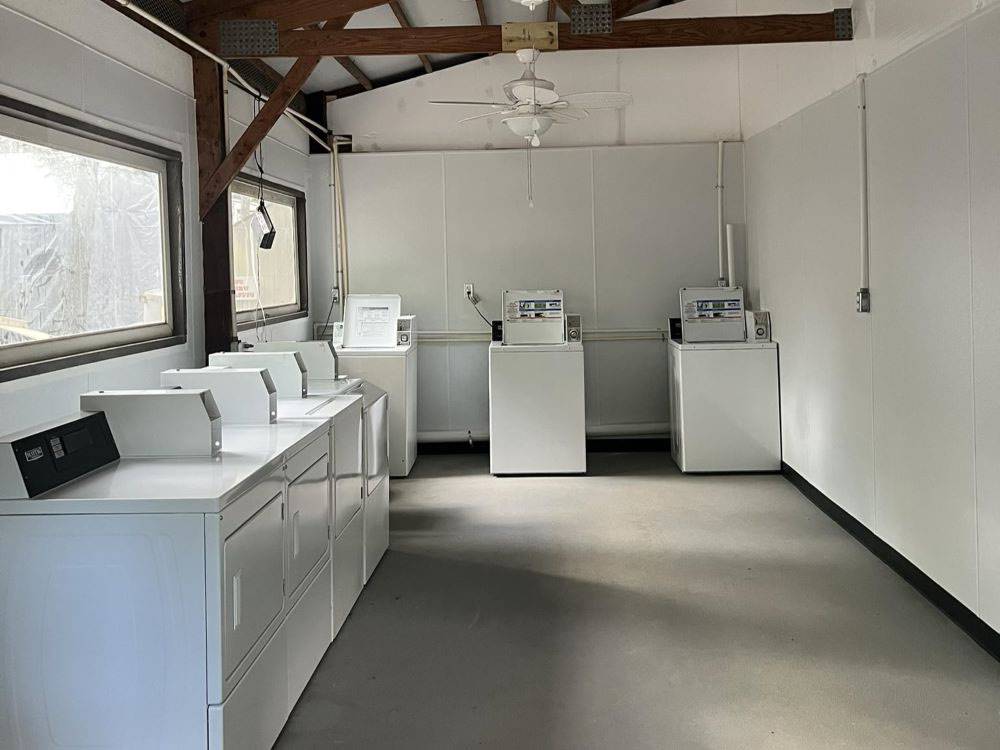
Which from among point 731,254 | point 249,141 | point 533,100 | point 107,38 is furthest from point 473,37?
point 731,254

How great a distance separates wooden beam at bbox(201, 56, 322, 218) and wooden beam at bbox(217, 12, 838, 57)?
140 mm

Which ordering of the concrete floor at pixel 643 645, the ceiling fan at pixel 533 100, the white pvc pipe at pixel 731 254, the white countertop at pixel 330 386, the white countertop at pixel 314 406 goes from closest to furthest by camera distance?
1. the concrete floor at pixel 643 645
2. the white countertop at pixel 314 406
3. the white countertop at pixel 330 386
4. the ceiling fan at pixel 533 100
5. the white pvc pipe at pixel 731 254

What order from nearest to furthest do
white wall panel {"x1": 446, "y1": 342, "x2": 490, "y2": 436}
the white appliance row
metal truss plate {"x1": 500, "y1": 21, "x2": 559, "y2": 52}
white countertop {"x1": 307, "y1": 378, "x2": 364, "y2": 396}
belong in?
the white appliance row, white countertop {"x1": 307, "y1": 378, "x2": 364, "y2": 396}, metal truss plate {"x1": 500, "y1": 21, "x2": 559, "y2": 52}, white wall panel {"x1": 446, "y1": 342, "x2": 490, "y2": 436}

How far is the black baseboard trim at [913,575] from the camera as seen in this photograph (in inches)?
133

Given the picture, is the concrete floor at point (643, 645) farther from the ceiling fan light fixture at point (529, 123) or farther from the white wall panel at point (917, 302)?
the ceiling fan light fixture at point (529, 123)

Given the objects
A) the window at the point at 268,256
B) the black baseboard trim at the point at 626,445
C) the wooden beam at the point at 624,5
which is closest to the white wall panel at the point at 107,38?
the window at the point at 268,256

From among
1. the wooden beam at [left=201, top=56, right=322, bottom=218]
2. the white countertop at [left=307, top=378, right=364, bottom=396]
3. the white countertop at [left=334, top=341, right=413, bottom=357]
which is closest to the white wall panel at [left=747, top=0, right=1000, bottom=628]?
the white countertop at [left=307, top=378, right=364, bottom=396]

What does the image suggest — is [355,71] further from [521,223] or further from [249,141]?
[249,141]

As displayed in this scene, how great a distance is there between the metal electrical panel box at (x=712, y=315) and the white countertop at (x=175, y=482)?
4029 millimetres

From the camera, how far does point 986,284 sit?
10.7 ft

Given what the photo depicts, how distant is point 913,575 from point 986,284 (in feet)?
4.65

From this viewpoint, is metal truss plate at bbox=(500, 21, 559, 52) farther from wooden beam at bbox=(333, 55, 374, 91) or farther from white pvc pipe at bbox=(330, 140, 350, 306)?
white pvc pipe at bbox=(330, 140, 350, 306)

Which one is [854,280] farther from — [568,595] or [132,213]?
[132,213]

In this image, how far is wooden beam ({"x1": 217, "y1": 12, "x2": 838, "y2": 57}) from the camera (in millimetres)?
4859
